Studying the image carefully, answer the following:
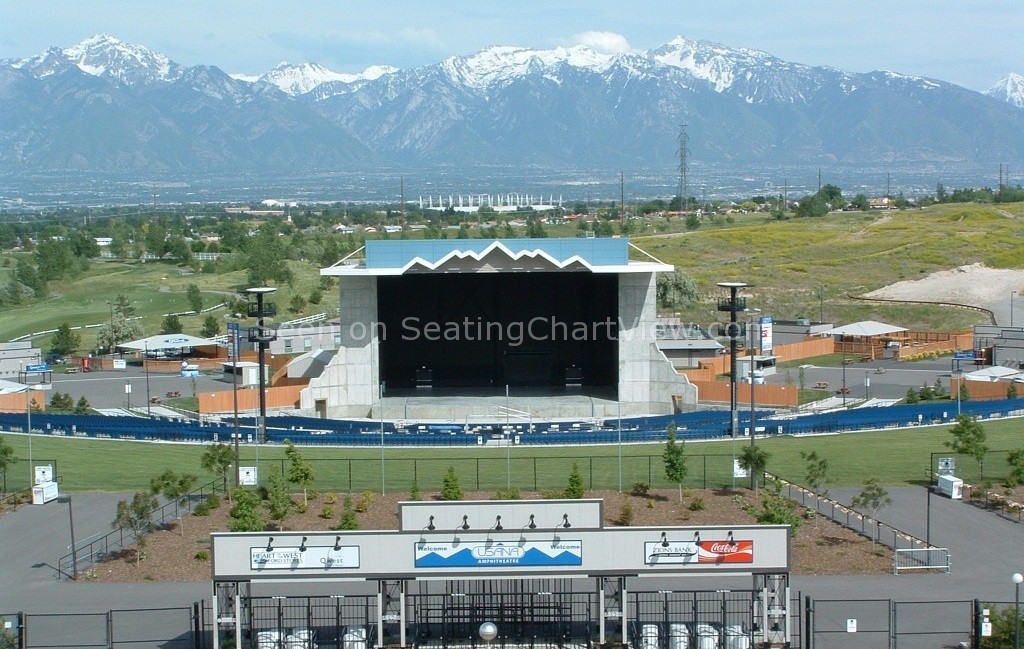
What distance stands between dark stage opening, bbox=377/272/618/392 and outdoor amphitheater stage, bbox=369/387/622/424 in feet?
8.51

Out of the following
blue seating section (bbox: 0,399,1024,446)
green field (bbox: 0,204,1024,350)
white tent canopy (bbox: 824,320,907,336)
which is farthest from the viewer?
green field (bbox: 0,204,1024,350)

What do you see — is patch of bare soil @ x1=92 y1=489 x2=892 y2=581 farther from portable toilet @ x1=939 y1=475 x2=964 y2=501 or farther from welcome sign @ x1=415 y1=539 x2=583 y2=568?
welcome sign @ x1=415 y1=539 x2=583 y2=568

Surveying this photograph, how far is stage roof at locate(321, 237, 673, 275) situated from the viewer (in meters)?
56.8

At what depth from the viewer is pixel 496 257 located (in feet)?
187

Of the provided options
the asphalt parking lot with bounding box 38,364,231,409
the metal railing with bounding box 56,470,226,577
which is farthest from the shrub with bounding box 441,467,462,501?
the asphalt parking lot with bounding box 38,364,231,409

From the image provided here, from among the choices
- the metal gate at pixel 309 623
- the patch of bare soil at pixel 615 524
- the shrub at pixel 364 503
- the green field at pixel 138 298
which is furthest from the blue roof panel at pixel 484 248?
the green field at pixel 138 298

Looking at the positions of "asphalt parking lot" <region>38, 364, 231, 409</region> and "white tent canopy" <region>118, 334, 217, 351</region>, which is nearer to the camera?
"asphalt parking lot" <region>38, 364, 231, 409</region>

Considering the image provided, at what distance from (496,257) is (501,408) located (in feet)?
23.2

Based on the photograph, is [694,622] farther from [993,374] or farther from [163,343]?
[163,343]

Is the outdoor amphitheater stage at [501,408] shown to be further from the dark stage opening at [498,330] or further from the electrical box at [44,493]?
the electrical box at [44,493]

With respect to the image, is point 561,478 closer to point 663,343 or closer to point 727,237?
point 663,343

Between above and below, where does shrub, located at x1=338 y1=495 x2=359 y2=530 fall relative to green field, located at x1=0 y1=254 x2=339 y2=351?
above

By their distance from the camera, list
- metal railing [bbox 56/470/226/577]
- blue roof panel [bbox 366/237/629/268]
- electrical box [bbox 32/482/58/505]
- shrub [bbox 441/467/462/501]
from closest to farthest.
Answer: metal railing [bbox 56/470/226/577], shrub [bbox 441/467/462/501], electrical box [bbox 32/482/58/505], blue roof panel [bbox 366/237/629/268]

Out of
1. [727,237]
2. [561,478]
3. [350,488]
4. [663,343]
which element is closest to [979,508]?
[561,478]
